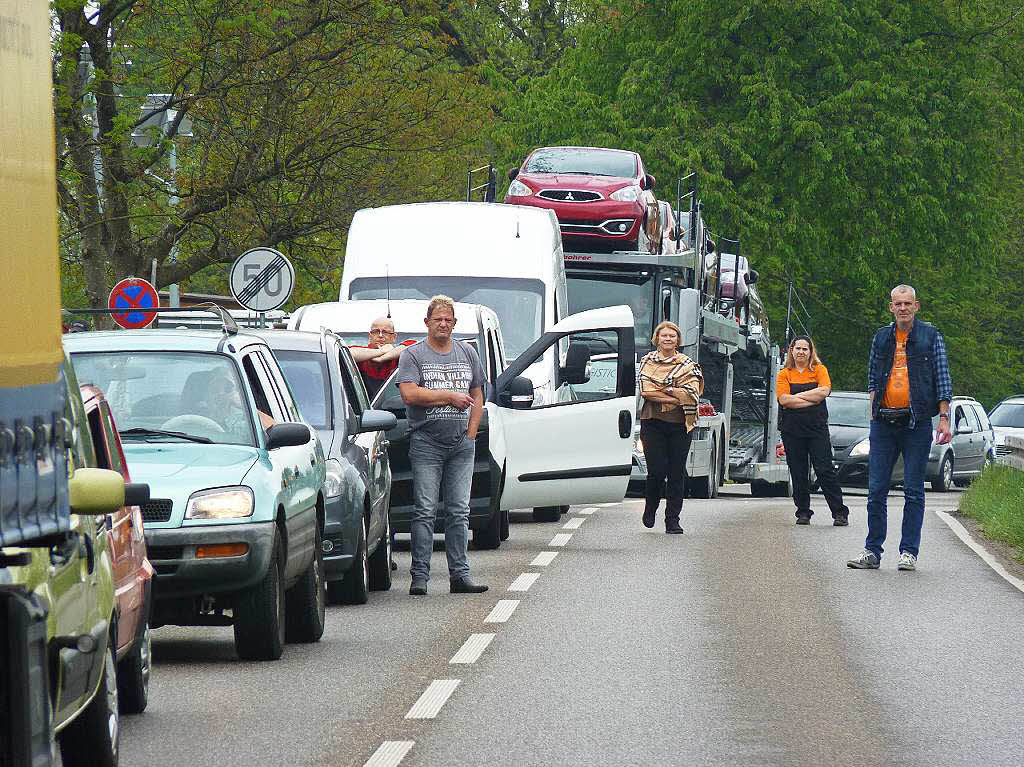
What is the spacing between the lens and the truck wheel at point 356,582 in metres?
12.7

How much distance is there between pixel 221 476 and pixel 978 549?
9.65 meters

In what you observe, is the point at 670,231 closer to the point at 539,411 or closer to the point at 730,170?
the point at 539,411

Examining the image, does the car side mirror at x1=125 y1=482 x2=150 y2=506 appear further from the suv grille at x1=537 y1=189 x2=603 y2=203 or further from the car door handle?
the suv grille at x1=537 y1=189 x2=603 y2=203

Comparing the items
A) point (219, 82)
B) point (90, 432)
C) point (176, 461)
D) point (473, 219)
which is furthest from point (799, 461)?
point (90, 432)

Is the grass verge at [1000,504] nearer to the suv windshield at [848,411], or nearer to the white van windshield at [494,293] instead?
the white van windshield at [494,293]

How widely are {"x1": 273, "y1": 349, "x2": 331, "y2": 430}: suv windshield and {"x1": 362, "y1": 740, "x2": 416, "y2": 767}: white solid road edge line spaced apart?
5337 mm

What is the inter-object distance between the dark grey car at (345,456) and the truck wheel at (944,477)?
23413mm

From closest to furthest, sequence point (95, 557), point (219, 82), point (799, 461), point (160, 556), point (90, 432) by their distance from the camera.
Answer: point (95, 557), point (90, 432), point (160, 556), point (799, 461), point (219, 82)

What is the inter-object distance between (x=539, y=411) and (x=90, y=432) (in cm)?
979

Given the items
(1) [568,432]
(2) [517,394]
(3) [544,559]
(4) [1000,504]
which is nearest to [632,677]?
(3) [544,559]

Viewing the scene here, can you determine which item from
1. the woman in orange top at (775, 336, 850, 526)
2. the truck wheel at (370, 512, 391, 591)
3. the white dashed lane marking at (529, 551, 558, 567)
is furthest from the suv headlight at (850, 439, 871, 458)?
the truck wheel at (370, 512, 391, 591)

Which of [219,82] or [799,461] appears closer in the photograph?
[799,461]

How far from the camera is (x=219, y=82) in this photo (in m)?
26.2

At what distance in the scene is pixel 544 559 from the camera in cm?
1619
